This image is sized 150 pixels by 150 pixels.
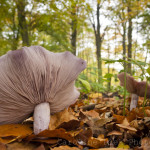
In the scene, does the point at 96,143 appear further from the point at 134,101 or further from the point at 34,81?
the point at 134,101

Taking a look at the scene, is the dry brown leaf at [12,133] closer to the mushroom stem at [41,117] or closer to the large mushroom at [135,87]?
the mushroom stem at [41,117]

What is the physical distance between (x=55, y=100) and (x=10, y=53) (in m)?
0.56

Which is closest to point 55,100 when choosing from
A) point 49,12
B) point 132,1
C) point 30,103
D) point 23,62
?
point 30,103

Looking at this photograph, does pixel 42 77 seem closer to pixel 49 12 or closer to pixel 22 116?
pixel 22 116

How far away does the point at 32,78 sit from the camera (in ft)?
3.45

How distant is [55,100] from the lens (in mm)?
1278

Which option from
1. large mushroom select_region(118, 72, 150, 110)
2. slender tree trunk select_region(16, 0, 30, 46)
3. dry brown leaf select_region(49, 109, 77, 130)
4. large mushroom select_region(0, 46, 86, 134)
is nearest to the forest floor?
dry brown leaf select_region(49, 109, 77, 130)

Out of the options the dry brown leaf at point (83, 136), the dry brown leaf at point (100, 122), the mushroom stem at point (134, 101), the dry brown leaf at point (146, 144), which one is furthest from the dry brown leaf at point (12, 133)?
the mushroom stem at point (134, 101)

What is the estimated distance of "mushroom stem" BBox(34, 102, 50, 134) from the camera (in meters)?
1.11

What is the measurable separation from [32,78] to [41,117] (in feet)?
1.11

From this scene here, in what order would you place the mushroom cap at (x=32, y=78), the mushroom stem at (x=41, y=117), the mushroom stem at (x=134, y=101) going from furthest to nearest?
the mushroom stem at (x=134, y=101), the mushroom stem at (x=41, y=117), the mushroom cap at (x=32, y=78)

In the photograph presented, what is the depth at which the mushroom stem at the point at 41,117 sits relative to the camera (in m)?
1.11

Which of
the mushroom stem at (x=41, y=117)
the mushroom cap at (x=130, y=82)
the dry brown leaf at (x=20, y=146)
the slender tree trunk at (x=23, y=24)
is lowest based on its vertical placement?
the dry brown leaf at (x=20, y=146)

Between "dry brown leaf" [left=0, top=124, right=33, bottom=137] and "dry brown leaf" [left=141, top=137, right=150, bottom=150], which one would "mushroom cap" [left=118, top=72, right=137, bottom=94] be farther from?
"dry brown leaf" [left=0, top=124, right=33, bottom=137]
